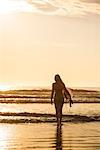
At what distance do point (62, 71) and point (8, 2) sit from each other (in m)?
7.81

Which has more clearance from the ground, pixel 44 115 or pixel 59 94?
pixel 59 94

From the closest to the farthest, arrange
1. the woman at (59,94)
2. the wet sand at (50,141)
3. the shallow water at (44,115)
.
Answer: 1. the wet sand at (50,141)
2. the woman at (59,94)
3. the shallow water at (44,115)

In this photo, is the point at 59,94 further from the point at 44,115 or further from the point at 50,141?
the point at 44,115

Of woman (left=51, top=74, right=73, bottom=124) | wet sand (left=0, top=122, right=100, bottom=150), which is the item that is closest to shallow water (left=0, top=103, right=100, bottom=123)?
wet sand (left=0, top=122, right=100, bottom=150)

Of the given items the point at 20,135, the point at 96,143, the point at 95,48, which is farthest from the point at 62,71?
the point at 96,143

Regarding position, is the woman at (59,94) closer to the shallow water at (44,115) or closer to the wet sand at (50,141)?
the wet sand at (50,141)

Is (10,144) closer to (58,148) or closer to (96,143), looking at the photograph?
(58,148)

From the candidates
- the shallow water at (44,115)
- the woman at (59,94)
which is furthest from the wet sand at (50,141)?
the shallow water at (44,115)

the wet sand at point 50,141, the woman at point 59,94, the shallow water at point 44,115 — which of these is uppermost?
the woman at point 59,94

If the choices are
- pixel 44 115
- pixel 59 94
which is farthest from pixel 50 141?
pixel 44 115

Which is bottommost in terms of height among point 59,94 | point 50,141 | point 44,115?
point 44,115

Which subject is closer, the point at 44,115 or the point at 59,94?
the point at 59,94

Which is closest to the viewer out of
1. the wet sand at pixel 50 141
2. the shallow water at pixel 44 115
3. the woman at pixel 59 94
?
the wet sand at pixel 50 141

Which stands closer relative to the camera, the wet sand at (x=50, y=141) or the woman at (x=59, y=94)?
the wet sand at (x=50, y=141)
